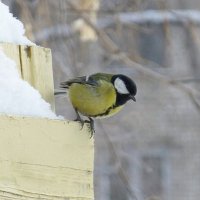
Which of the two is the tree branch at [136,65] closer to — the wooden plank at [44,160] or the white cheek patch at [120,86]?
the white cheek patch at [120,86]

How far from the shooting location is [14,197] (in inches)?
63.0

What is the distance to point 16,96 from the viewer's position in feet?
5.67

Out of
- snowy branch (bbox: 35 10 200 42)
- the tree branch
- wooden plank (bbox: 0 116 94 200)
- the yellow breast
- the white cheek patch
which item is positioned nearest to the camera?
wooden plank (bbox: 0 116 94 200)

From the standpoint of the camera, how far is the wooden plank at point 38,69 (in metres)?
1.86

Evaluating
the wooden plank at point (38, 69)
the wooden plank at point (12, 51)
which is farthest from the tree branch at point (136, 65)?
the wooden plank at point (12, 51)

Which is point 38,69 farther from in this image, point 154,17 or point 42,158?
point 154,17

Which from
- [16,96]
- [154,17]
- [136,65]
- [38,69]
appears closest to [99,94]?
[38,69]

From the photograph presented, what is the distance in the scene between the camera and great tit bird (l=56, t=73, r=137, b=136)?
9.34 ft

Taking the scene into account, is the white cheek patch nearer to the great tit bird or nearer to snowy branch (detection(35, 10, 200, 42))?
the great tit bird

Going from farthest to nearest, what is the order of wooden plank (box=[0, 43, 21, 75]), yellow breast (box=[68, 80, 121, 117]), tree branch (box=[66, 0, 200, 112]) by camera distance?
tree branch (box=[66, 0, 200, 112]) < yellow breast (box=[68, 80, 121, 117]) < wooden plank (box=[0, 43, 21, 75])

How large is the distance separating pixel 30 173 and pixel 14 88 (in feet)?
0.70

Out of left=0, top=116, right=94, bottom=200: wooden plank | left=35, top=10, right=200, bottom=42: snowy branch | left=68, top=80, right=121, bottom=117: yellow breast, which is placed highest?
left=35, top=10, right=200, bottom=42: snowy branch

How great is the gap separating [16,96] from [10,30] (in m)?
0.21

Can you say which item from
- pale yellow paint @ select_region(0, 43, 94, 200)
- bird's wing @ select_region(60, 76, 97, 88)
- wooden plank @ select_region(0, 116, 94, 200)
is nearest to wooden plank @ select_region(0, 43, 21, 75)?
pale yellow paint @ select_region(0, 43, 94, 200)
